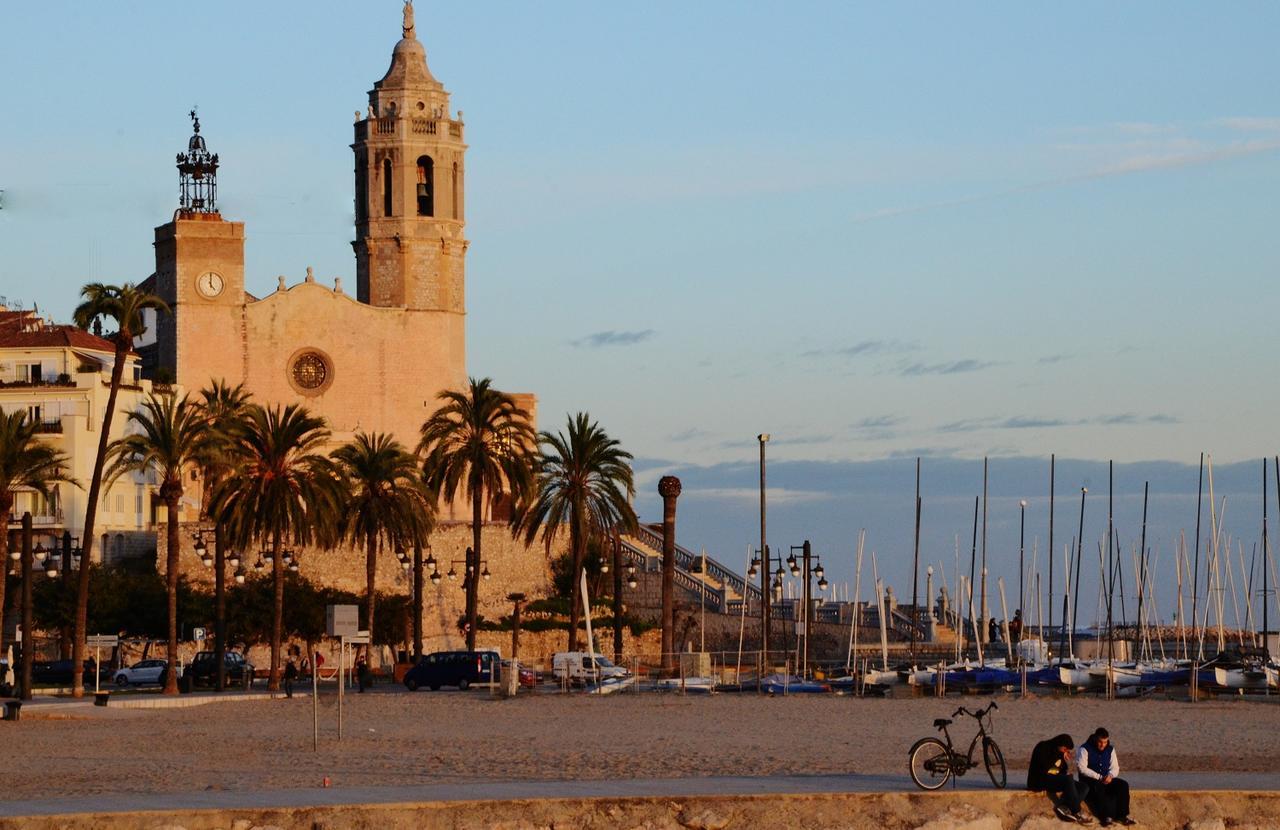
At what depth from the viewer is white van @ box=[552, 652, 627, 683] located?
5763 centimetres

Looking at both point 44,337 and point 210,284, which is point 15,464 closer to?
point 44,337

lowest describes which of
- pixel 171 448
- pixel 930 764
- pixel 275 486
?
pixel 930 764

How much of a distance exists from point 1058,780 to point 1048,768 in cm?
17

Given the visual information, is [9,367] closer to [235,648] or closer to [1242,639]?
[235,648]

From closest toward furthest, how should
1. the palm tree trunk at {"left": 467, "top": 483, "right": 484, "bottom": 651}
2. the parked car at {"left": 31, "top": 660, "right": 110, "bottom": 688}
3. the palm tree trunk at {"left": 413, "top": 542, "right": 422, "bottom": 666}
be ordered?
the parked car at {"left": 31, "top": 660, "right": 110, "bottom": 688} < the palm tree trunk at {"left": 467, "top": 483, "right": 484, "bottom": 651} < the palm tree trunk at {"left": 413, "top": 542, "right": 422, "bottom": 666}

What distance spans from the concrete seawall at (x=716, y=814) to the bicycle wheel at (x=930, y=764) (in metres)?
0.44

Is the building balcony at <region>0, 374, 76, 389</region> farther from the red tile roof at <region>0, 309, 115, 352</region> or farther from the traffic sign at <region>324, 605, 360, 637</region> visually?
the traffic sign at <region>324, 605, 360, 637</region>

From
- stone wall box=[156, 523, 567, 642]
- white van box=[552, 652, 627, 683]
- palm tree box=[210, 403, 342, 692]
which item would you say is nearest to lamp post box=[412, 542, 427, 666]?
palm tree box=[210, 403, 342, 692]

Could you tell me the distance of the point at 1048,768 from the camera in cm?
2438

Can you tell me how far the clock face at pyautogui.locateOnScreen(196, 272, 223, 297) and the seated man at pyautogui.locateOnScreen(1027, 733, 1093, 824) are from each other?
242 feet

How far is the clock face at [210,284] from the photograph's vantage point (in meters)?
93.9

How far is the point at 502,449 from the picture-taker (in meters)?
70.1

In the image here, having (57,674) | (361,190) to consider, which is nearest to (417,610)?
(57,674)

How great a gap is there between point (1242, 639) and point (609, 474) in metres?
28.9
